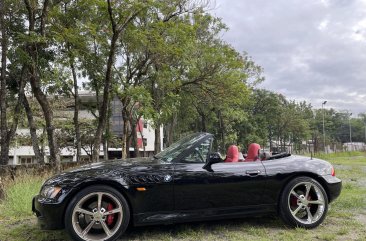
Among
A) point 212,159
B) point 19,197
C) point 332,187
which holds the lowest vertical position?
point 19,197

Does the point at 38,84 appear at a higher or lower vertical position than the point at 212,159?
higher

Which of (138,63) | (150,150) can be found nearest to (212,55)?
(138,63)

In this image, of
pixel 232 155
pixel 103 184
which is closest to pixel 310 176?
pixel 232 155

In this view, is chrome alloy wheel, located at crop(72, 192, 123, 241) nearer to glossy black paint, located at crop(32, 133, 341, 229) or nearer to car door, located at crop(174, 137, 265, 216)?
glossy black paint, located at crop(32, 133, 341, 229)

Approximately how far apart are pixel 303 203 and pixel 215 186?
4.41ft

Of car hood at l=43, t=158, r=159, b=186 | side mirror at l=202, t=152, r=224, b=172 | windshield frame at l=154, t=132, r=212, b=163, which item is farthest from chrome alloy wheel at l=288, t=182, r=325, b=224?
car hood at l=43, t=158, r=159, b=186

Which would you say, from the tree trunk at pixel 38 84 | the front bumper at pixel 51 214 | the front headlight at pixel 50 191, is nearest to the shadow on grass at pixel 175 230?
the front bumper at pixel 51 214

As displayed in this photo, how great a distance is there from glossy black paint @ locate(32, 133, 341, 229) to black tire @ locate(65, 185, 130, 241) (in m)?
0.09

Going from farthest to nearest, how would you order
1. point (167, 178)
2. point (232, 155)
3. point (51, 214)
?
point (232, 155), point (167, 178), point (51, 214)

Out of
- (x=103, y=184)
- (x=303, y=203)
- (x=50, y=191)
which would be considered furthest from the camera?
(x=303, y=203)

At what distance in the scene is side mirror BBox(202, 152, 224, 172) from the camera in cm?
463

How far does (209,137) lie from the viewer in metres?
4.93

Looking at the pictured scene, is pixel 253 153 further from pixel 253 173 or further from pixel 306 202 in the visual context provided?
pixel 306 202

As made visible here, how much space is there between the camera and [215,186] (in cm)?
457
